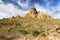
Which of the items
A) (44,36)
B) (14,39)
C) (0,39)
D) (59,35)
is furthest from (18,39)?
(59,35)

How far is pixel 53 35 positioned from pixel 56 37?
4.98ft

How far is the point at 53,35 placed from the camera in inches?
3014

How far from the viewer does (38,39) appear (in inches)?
3014

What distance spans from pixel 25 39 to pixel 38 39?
330 inches

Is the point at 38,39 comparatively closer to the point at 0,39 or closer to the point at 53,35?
the point at 53,35

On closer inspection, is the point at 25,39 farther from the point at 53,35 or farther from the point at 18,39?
the point at 53,35

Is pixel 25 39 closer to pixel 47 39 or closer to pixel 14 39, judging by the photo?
pixel 14 39

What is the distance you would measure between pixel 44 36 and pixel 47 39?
197cm

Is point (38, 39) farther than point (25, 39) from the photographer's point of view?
No

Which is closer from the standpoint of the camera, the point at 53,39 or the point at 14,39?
the point at 53,39

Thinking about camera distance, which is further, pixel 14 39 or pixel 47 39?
pixel 14 39

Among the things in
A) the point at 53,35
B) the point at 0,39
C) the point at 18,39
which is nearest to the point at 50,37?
the point at 53,35

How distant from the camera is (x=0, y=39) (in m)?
80.8

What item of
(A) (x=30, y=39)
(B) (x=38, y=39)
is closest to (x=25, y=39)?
(A) (x=30, y=39)
